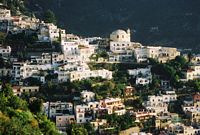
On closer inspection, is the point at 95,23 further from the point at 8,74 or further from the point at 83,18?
the point at 8,74

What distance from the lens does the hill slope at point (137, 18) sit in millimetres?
83125

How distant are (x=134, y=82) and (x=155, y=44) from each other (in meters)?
30.5

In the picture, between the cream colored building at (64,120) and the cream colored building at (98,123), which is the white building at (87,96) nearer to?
the cream colored building at (64,120)

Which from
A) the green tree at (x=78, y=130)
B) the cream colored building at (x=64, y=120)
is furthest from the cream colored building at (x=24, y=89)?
the green tree at (x=78, y=130)

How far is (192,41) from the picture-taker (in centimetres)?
8194

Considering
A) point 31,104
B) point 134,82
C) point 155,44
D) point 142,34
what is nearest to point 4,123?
point 31,104

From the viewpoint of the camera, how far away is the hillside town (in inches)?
1754

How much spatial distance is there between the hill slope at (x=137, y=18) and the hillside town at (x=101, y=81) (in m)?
26.5

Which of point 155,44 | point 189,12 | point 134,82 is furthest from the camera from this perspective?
point 189,12

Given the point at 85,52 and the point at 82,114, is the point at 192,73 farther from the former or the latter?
the point at 82,114

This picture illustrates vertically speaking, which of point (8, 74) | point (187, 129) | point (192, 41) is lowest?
point (187, 129)

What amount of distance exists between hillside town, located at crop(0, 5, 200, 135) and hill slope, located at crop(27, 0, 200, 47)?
26544 mm

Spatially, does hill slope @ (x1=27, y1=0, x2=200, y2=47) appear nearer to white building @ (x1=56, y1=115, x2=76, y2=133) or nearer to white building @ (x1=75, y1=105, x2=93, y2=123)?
white building @ (x1=75, y1=105, x2=93, y2=123)

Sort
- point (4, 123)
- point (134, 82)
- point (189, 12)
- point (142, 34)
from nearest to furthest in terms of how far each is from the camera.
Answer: point (4, 123) → point (134, 82) → point (142, 34) → point (189, 12)
